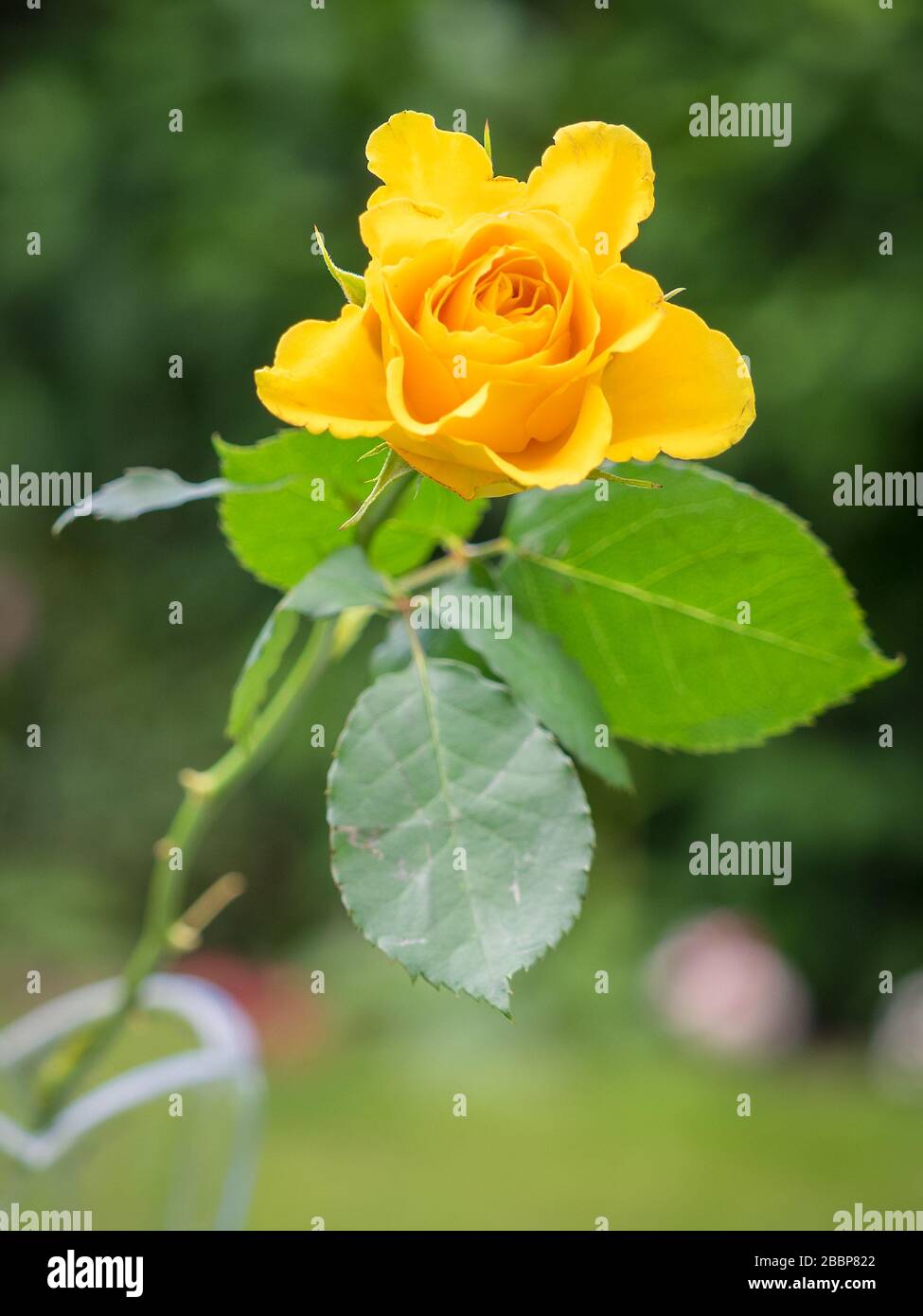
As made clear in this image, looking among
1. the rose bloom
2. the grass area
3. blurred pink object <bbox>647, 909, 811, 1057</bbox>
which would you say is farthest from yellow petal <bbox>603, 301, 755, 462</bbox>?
blurred pink object <bbox>647, 909, 811, 1057</bbox>

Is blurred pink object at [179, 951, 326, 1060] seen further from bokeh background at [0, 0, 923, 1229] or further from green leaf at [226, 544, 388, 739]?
green leaf at [226, 544, 388, 739]

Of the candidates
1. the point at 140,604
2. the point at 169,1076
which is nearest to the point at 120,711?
the point at 140,604

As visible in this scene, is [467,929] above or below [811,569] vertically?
below

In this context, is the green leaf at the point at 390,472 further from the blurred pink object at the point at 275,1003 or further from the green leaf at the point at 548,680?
the blurred pink object at the point at 275,1003

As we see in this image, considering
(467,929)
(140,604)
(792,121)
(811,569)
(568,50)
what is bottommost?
(467,929)

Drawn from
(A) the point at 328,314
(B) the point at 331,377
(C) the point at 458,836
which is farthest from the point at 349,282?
(A) the point at 328,314

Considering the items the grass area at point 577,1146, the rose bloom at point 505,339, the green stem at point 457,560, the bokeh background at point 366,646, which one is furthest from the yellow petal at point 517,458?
the bokeh background at point 366,646

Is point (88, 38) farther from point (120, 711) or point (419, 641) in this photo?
point (419, 641)
